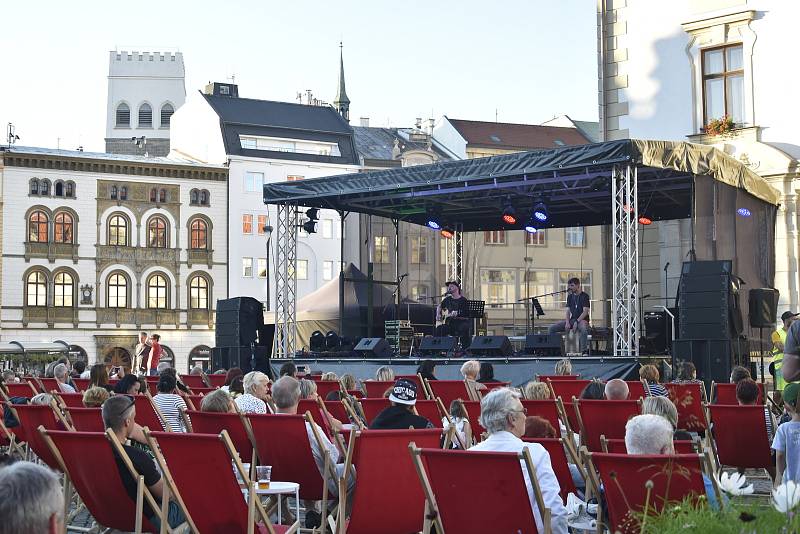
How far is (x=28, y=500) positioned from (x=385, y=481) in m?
3.73

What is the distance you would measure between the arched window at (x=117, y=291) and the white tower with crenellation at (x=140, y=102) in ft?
60.0

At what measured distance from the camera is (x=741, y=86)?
2348 centimetres

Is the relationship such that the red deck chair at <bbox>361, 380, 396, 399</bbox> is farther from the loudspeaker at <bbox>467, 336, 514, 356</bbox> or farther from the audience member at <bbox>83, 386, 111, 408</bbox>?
the loudspeaker at <bbox>467, 336, 514, 356</bbox>

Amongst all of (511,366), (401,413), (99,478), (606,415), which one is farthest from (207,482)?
(511,366)

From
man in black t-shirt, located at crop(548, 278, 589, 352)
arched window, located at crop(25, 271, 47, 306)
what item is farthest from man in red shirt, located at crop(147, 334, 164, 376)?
arched window, located at crop(25, 271, 47, 306)

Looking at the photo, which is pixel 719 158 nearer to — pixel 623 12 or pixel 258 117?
pixel 623 12

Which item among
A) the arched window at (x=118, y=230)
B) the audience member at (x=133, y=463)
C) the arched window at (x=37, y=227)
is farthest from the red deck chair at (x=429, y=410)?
the arched window at (x=118, y=230)

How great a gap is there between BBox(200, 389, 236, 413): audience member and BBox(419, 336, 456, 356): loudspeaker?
1159cm

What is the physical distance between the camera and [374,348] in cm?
2109

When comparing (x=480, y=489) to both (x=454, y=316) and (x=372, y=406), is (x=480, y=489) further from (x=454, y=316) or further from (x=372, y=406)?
(x=454, y=316)

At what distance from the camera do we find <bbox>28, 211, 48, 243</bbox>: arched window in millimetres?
53344

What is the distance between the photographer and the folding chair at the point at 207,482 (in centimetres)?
581

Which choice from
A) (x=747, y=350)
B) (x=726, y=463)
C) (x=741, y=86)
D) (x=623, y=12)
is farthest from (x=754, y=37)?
(x=726, y=463)

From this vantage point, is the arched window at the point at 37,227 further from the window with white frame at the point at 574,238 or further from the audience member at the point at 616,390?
the audience member at the point at 616,390
